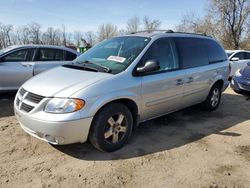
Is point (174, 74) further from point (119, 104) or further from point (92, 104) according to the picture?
point (92, 104)

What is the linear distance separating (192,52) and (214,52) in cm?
103

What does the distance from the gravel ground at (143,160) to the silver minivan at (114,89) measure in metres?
0.34

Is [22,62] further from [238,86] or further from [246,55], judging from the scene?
[246,55]

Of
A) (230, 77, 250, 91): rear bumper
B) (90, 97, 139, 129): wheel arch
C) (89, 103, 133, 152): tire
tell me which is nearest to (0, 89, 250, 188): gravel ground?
(89, 103, 133, 152): tire

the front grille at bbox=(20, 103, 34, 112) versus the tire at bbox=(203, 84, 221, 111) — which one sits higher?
the front grille at bbox=(20, 103, 34, 112)

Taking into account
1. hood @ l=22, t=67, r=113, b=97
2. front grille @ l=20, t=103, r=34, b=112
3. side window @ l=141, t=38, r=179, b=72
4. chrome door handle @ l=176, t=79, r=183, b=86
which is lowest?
front grille @ l=20, t=103, r=34, b=112

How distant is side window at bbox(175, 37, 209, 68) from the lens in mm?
4645

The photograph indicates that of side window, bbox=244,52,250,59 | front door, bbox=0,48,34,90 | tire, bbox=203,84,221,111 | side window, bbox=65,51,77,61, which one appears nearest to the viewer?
tire, bbox=203,84,221,111

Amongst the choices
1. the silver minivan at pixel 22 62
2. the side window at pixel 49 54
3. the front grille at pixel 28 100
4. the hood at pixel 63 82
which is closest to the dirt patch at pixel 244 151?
the hood at pixel 63 82

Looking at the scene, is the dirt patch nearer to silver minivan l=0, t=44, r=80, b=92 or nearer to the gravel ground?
the gravel ground

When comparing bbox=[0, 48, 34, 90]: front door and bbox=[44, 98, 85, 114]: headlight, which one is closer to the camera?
bbox=[44, 98, 85, 114]: headlight

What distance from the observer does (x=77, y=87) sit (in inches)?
127

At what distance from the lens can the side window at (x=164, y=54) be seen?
4.03 metres

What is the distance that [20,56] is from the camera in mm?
6680
